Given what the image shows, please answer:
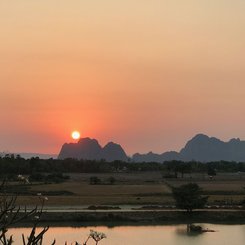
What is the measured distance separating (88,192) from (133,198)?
739 cm

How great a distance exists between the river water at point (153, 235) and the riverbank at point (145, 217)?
1825mm

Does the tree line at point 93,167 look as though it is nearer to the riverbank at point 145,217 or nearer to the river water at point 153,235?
the riverbank at point 145,217

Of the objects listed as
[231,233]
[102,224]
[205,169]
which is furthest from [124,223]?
[205,169]

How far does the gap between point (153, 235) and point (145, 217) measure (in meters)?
6.02

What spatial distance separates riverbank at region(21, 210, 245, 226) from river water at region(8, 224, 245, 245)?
183 centimetres

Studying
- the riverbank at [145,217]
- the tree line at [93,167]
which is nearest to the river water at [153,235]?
the riverbank at [145,217]

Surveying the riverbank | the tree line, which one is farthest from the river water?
the tree line

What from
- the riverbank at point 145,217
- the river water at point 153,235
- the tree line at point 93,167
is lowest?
the river water at point 153,235

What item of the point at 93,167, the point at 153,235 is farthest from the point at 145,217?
the point at 93,167

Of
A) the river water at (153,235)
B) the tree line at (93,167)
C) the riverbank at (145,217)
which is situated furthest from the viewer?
the tree line at (93,167)

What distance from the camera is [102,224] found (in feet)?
105

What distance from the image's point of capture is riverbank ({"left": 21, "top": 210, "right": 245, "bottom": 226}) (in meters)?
32.9

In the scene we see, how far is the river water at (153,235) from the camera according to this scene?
986 inches

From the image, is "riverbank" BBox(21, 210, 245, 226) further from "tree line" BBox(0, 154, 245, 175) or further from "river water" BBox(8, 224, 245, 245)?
"tree line" BBox(0, 154, 245, 175)
